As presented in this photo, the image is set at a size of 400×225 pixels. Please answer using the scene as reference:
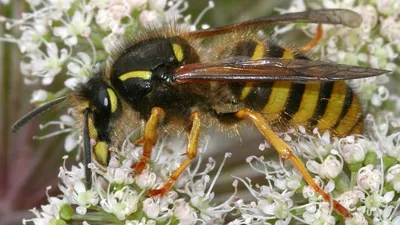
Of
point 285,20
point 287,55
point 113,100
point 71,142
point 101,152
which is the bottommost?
point 101,152

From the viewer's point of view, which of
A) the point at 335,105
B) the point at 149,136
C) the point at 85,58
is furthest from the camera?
the point at 85,58

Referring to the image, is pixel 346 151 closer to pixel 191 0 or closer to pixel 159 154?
pixel 159 154

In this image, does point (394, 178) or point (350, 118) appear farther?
point (350, 118)

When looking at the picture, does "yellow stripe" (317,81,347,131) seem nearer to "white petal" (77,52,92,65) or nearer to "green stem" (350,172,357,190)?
"green stem" (350,172,357,190)

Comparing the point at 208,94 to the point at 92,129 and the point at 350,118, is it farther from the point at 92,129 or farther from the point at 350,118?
the point at 350,118

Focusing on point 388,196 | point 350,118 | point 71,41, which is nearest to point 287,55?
point 350,118

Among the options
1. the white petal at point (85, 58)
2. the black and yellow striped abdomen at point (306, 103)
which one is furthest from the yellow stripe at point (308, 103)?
the white petal at point (85, 58)

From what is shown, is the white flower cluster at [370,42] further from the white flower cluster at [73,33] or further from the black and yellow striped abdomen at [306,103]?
the white flower cluster at [73,33]
